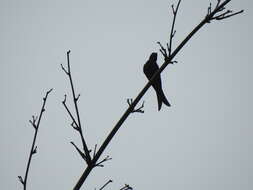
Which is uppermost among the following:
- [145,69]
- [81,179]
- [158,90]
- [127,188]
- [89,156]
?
[145,69]

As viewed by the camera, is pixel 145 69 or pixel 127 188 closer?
pixel 127 188

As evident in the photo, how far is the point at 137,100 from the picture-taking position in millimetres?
2369

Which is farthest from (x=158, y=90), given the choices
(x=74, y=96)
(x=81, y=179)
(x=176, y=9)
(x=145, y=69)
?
(x=81, y=179)

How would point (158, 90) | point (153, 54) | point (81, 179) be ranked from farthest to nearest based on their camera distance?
point (153, 54), point (158, 90), point (81, 179)

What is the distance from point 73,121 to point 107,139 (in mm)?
359

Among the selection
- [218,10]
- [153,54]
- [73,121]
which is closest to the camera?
[73,121]

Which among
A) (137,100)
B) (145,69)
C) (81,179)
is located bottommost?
(81,179)

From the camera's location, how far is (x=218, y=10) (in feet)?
8.25

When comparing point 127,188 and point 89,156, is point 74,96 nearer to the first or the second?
point 89,156

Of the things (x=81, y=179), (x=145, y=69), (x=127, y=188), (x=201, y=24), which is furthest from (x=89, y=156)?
(x=145, y=69)

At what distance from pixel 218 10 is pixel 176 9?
0.39 m

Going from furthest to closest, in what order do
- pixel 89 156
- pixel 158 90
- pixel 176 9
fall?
pixel 158 90, pixel 176 9, pixel 89 156

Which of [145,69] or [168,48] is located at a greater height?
[145,69]

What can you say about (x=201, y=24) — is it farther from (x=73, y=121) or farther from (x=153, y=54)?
(x=153, y=54)
